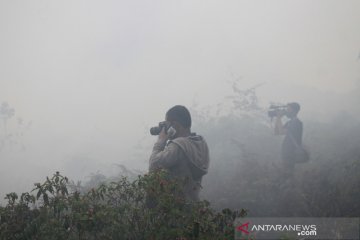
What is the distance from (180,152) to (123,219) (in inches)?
48.2

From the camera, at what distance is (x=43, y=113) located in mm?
34969

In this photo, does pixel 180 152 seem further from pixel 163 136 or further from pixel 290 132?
pixel 290 132

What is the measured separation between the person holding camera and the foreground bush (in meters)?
0.83

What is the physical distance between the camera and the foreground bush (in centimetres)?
264

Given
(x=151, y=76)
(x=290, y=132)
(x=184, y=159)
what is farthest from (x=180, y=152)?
(x=151, y=76)

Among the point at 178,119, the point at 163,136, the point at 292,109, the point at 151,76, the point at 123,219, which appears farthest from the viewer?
the point at 151,76

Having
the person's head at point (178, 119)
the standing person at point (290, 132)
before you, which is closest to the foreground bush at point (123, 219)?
the person's head at point (178, 119)

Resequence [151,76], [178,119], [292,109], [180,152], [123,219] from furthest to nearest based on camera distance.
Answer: [151,76] → [292,109] → [178,119] → [180,152] → [123,219]

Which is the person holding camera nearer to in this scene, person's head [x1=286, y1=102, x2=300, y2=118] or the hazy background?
person's head [x1=286, y1=102, x2=300, y2=118]

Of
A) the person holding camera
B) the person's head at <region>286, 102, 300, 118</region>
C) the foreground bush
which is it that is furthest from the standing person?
the foreground bush

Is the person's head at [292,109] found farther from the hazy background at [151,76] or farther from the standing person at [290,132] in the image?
the hazy background at [151,76]

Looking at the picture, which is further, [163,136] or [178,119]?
[178,119]

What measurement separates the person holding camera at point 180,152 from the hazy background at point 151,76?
12.3 m

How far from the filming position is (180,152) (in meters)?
3.96
